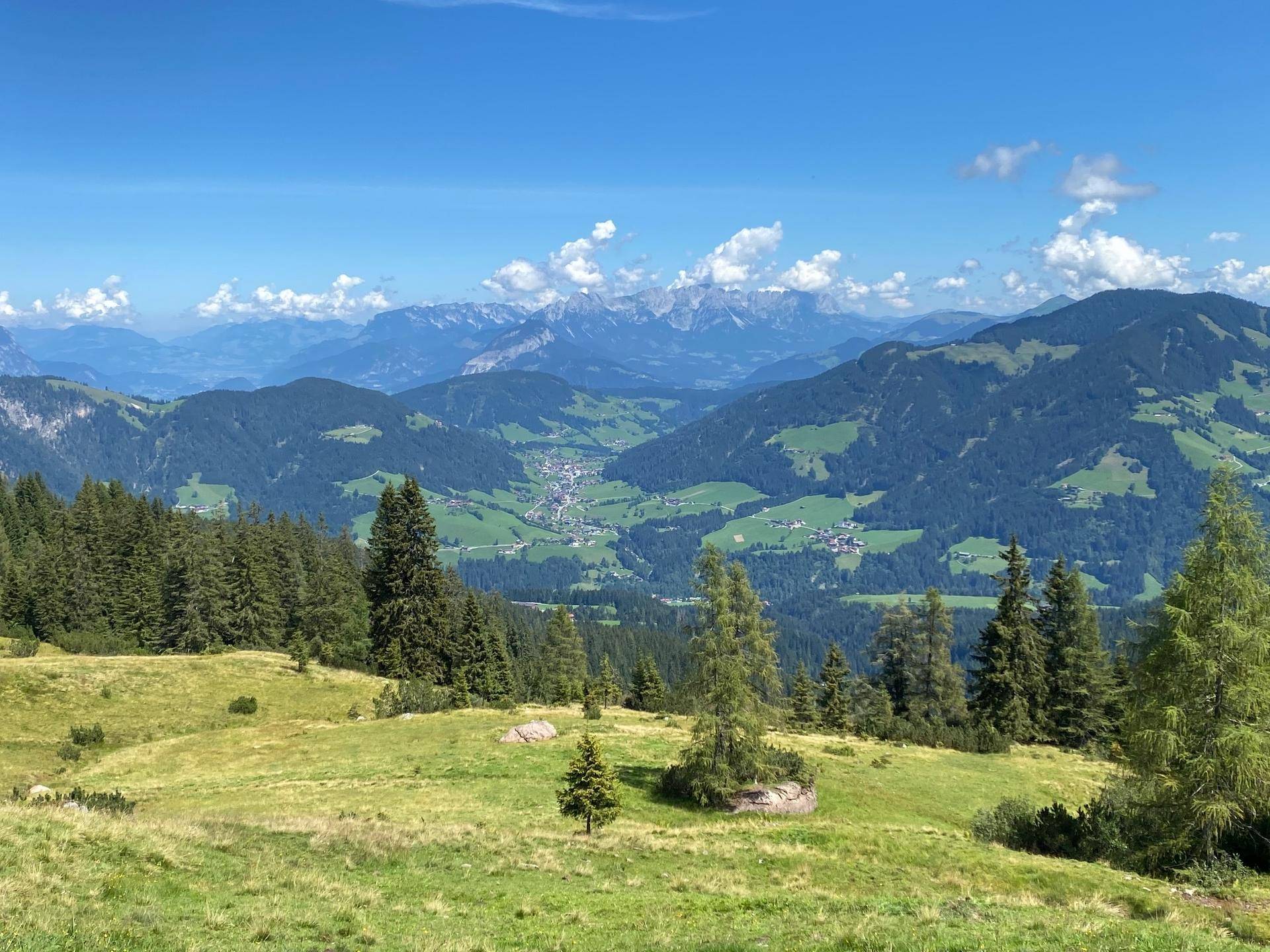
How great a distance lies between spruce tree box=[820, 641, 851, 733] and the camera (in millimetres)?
77188

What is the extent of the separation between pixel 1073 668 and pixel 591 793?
52458 mm

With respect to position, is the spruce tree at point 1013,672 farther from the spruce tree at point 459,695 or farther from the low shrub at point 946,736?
the spruce tree at point 459,695

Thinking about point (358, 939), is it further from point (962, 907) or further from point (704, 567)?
point (704, 567)

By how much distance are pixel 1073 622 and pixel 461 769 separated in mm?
54551

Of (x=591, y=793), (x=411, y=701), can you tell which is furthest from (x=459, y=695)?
(x=591, y=793)

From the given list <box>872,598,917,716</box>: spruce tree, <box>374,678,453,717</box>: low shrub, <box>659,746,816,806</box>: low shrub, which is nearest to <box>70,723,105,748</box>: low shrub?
<box>374,678,453,717</box>: low shrub

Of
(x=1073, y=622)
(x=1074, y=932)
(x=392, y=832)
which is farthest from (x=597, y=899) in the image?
(x=1073, y=622)

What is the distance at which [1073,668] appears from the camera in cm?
6384

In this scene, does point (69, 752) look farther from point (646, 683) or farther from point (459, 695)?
point (646, 683)

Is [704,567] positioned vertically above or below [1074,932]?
above

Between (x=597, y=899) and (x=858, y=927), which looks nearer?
(x=858, y=927)

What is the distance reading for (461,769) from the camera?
40.8 meters

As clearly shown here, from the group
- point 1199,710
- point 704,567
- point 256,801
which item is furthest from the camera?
point 704,567

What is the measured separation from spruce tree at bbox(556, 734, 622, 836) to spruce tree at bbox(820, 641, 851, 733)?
163 ft
